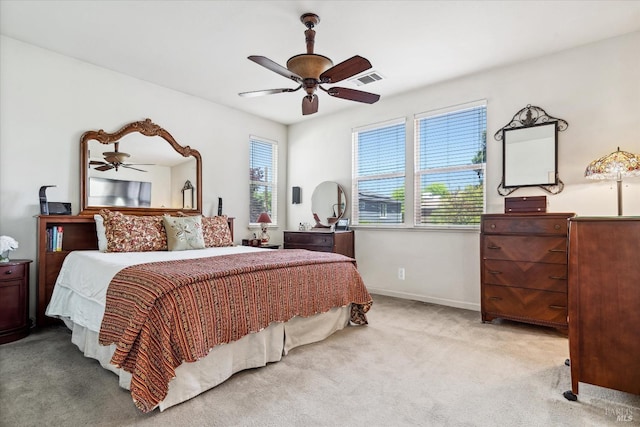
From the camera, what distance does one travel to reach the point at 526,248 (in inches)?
122

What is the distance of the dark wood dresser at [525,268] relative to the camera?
2.93 meters

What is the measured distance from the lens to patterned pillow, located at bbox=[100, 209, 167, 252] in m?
3.20

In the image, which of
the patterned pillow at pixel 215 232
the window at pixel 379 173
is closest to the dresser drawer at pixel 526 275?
the window at pixel 379 173

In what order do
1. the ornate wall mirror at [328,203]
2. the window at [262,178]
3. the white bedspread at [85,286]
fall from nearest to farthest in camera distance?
the white bedspread at [85,286]
the ornate wall mirror at [328,203]
the window at [262,178]

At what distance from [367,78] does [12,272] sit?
3.86m

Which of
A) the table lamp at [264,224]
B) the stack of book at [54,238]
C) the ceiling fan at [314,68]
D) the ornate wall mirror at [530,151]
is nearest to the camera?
the ceiling fan at [314,68]

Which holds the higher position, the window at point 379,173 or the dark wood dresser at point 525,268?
the window at point 379,173

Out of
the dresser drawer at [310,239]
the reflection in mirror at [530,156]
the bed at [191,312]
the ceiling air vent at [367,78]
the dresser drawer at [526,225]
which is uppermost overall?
Result: the ceiling air vent at [367,78]

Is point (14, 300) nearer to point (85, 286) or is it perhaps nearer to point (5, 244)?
point (5, 244)

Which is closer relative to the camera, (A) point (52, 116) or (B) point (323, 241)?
(A) point (52, 116)

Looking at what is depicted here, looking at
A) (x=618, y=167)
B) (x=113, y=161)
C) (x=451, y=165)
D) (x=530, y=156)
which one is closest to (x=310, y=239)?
(x=451, y=165)

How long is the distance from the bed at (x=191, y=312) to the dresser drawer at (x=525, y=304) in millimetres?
1404

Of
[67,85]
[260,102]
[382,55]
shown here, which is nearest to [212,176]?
[260,102]

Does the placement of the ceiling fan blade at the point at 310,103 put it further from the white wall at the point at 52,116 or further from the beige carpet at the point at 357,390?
the white wall at the point at 52,116
